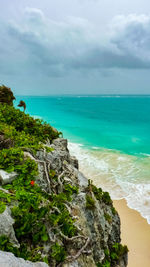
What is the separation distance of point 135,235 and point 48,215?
33.2ft

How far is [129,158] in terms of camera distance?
2581 centimetres

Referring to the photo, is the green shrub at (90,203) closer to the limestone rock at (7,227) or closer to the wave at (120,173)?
the limestone rock at (7,227)

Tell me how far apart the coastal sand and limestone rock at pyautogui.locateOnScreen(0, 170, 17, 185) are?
8910 millimetres

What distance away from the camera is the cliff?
10.6ft

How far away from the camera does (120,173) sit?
19953mm

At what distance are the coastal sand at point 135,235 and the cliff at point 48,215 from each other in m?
5.71

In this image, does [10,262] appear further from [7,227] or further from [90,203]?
[90,203]

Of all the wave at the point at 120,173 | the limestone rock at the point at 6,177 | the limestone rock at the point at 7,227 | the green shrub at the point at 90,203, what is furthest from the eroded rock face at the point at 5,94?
the wave at the point at 120,173

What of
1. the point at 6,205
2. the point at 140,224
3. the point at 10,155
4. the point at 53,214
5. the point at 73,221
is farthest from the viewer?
the point at 140,224

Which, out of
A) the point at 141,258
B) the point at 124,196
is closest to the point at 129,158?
the point at 124,196

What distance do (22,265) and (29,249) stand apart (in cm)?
82

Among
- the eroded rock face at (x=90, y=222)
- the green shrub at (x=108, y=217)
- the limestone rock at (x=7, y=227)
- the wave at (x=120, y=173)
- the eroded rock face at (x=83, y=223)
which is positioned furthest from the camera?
the wave at (x=120, y=173)

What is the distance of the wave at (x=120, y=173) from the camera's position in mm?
15266

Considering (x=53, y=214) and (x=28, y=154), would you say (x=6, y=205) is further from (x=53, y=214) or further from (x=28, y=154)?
(x=28, y=154)
